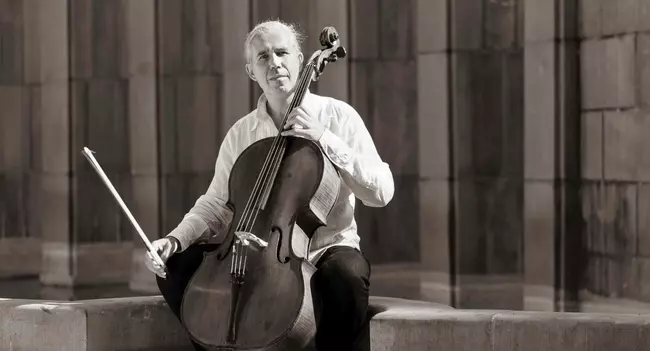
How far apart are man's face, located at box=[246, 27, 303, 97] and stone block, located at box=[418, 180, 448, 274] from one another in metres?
1.24

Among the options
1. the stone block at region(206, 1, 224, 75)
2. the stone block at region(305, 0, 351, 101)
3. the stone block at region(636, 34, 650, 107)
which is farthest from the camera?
the stone block at region(206, 1, 224, 75)

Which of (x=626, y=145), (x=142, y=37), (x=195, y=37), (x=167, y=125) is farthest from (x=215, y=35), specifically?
(x=626, y=145)

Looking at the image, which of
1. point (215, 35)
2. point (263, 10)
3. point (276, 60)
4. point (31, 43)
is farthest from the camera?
point (31, 43)

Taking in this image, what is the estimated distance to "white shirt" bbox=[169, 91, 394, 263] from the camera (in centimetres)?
258

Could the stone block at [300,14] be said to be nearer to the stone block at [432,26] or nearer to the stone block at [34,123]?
the stone block at [432,26]

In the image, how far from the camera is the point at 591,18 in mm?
3584

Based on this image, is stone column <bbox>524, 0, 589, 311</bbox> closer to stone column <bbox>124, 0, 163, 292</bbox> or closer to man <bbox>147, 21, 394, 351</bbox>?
man <bbox>147, 21, 394, 351</bbox>

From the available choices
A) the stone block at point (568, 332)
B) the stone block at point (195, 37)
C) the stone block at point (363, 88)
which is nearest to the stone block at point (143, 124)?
Answer: the stone block at point (195, 37)

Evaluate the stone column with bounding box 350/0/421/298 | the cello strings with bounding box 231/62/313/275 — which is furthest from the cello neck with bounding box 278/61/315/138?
the stone column with bounding box 350/0/421/298

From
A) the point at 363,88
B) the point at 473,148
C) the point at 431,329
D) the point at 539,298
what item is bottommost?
the point at 539,298

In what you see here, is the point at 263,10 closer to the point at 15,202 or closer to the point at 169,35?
the point at 169,35

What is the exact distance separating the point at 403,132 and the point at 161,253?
5.25ft

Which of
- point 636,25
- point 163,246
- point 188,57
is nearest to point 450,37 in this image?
point 636,25

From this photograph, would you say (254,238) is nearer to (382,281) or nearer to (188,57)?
(382,281)
